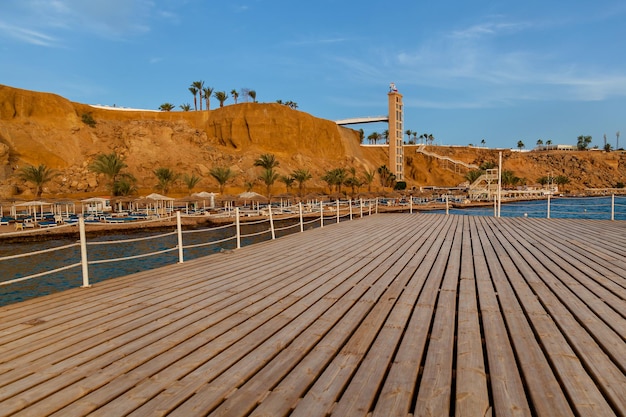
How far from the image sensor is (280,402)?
213cm

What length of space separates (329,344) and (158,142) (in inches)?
2754

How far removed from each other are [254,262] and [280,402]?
4.66 meters

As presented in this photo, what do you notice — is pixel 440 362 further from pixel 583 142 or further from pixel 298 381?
pixel 583 142

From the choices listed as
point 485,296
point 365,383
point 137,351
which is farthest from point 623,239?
point 137,351

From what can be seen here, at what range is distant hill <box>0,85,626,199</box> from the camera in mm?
57219

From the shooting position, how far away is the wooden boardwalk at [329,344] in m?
2.15

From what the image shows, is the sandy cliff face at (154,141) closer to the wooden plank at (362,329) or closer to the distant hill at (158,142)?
the distant hill at (158,142)

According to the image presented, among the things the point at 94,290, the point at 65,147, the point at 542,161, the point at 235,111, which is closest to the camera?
the point at 94,290

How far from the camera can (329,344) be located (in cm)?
294

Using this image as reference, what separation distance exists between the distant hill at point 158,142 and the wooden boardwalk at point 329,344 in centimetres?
5344

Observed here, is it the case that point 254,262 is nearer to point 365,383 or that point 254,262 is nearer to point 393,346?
point 393,346

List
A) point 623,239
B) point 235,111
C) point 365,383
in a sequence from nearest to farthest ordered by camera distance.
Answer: point 365,383
point 623,239
point 235,111

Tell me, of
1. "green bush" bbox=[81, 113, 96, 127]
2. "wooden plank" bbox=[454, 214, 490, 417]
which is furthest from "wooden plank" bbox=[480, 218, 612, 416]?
"green bush" bbox=[81, 113, 96, 127]

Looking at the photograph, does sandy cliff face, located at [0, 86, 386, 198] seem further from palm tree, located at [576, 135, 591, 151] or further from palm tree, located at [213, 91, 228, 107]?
palm tree, located at [576, 135, 591, 151]
